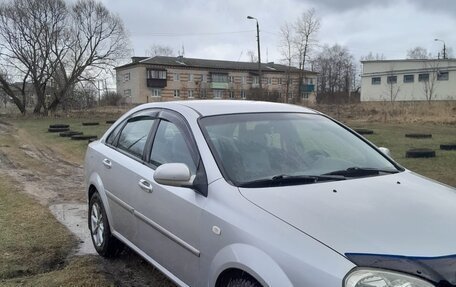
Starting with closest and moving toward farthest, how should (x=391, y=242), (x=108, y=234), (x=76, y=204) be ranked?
(x=391, y=242), (x=108, y=234), (x=76, y=204)

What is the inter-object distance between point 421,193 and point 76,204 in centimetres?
567

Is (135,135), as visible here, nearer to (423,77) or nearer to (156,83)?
(423,77)

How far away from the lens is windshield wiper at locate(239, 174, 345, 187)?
9.48 ft

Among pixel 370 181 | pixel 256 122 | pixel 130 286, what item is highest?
pixel 256 122

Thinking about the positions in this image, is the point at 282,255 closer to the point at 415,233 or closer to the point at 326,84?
the point at 415,233

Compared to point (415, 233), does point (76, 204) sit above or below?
below

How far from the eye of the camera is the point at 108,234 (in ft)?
15.0

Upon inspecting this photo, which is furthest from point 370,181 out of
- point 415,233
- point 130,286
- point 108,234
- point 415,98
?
point 415,98

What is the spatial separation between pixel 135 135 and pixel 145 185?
0.88 metres

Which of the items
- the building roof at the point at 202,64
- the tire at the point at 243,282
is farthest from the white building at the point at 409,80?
the tire at the point at 243,282

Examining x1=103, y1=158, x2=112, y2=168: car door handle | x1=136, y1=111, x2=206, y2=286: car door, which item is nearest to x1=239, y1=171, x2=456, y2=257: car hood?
x1=136, y1=111, x2=206, y2=286: car door

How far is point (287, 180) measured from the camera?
116 inches

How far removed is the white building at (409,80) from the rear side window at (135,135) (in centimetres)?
4735

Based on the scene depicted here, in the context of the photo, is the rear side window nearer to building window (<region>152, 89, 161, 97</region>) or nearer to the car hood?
the car hood
